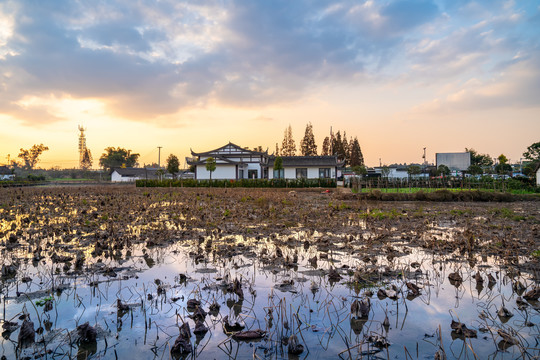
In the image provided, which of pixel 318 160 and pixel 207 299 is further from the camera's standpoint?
pixel 318 160

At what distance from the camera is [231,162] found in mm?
42500

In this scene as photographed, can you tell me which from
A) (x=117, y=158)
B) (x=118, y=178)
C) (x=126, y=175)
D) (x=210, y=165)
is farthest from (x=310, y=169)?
(x=117, y=158)

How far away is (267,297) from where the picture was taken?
3.91m

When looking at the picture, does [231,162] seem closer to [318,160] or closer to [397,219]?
[318,160]

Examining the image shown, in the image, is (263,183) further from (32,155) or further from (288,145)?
(32,155)

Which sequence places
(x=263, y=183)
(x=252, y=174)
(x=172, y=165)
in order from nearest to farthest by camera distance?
1. (x=263, y=183)
2. (x=252, y=174)
3. (x=172, y=165)

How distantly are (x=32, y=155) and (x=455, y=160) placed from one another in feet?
336

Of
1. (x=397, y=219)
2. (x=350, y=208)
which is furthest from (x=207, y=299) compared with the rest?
(x=350, y=208)

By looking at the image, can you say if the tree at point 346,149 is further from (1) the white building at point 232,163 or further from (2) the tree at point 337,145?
(1) the white building at point 232,163

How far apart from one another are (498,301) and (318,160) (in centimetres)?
3990

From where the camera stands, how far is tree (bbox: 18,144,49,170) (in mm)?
84062

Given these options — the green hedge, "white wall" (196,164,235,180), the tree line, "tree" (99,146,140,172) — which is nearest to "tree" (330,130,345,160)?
the tree line

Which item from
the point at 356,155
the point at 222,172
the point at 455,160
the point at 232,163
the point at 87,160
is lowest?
the point at 222,172

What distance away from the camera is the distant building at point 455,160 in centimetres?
5816
